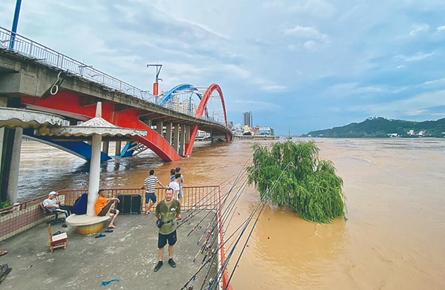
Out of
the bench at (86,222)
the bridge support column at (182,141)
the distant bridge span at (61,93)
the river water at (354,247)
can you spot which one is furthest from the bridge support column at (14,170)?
the bridge support column at (182,141)

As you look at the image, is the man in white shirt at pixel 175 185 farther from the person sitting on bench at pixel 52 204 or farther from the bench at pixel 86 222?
the person sitting on bench at pixel 52 204

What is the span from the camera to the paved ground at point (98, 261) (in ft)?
11.0

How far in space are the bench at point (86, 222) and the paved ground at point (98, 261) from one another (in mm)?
193

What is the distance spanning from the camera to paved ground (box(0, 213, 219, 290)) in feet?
11.0

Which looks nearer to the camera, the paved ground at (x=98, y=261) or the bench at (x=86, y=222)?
the paved ground at (x=98, y=261)

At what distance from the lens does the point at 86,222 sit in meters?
4.89

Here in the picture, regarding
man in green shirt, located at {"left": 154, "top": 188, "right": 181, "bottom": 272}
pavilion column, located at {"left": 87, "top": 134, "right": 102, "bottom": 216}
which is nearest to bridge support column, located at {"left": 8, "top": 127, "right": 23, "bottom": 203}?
pavilion column, located at {"left": 87, "top": 134, "right": 102, "bottom": 216}

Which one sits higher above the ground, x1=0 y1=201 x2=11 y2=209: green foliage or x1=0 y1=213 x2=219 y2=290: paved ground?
x1=0 y1=213 x2=219 y2=290: paved ground

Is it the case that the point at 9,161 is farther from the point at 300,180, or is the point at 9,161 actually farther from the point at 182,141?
the point at 182,141

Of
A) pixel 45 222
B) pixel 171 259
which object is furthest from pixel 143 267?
pixel 45 222

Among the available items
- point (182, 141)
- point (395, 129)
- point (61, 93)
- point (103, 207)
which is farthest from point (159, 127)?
point (395, 129)

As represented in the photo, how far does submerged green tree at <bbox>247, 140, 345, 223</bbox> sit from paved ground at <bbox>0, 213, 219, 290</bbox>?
3.83m

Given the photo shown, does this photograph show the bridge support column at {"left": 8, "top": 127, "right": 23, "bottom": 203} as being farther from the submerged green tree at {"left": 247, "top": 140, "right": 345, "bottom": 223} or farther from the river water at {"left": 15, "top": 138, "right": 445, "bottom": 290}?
the submerged green tree at {"left": 247, "top": 140, "right": 345, "bottom": 223}

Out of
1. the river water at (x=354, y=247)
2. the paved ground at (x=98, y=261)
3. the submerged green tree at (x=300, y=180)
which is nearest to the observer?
the paved ground at (x=98, y=261)
